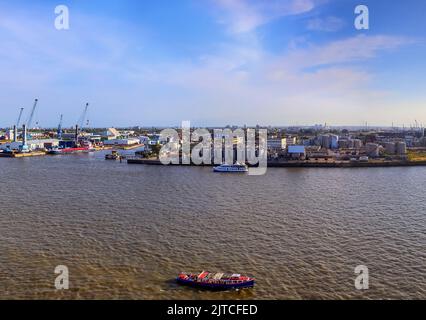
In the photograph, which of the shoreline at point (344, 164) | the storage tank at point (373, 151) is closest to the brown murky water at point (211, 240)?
the shoreline at point (344, 164)

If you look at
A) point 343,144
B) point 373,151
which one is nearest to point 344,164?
point 373,151

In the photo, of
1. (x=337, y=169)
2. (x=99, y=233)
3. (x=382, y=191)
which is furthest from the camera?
(x=337, y=169)

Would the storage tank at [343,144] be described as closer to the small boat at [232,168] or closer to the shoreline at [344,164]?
the shoreline at [344,164]

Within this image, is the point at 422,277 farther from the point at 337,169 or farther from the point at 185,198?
the point at 337,169

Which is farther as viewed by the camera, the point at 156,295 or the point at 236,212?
the point at 236,212

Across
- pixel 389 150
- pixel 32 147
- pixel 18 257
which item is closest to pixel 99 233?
pixel 18 257

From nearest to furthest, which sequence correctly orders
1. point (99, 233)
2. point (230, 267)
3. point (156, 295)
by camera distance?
point (156, 295) → point (230, 267) → point (99, 233)

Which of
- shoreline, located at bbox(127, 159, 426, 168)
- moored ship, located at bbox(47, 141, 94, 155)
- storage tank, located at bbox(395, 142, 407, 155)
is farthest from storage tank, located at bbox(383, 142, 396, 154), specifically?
moored ship, located at bbox(47, 141, 94, 155)

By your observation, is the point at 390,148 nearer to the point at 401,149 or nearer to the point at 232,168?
the point at 401,149
